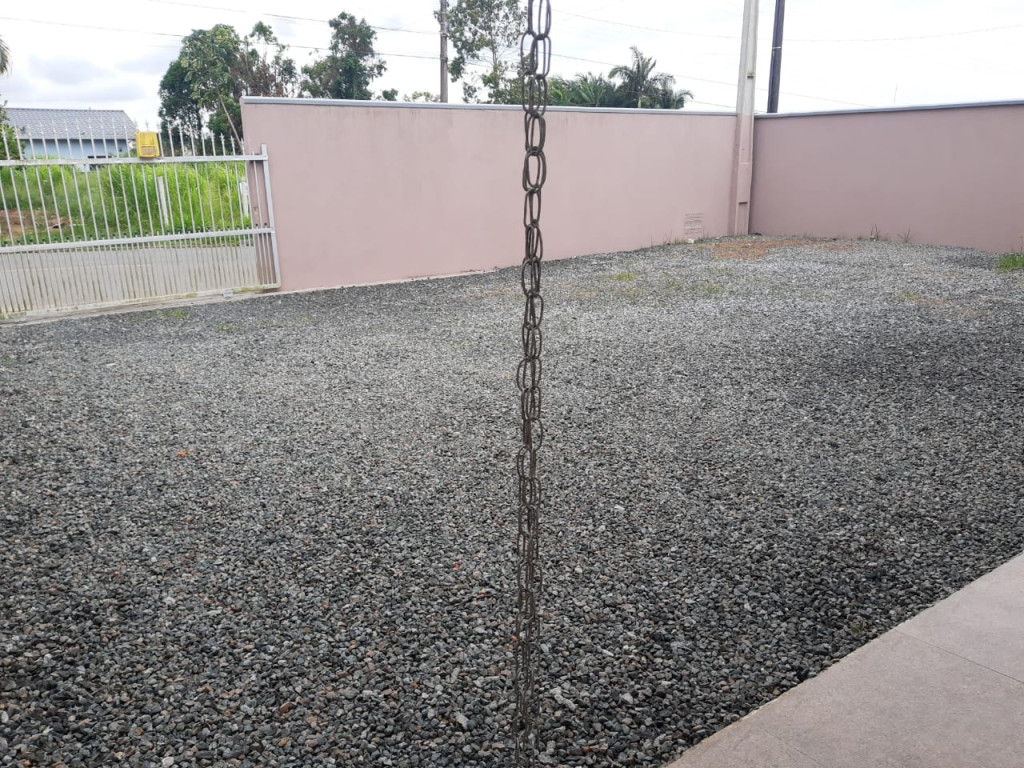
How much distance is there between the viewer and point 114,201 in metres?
7.95

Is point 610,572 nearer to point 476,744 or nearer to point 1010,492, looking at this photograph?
point 476,744

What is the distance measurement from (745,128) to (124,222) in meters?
9.72

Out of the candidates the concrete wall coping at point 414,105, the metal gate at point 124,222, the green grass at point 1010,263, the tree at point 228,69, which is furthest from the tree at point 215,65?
the green grass at point 1010,263

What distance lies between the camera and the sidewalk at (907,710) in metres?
1.95

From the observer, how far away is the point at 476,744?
2100mm

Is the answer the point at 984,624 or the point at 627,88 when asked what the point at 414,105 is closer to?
the point at 984,624

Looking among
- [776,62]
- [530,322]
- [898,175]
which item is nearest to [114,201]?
[530,322]

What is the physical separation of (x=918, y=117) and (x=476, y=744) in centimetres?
1245

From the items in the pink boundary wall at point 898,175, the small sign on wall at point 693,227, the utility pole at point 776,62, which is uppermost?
the utility pole at point 776,62

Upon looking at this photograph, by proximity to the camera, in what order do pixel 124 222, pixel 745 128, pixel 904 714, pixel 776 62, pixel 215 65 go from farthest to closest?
1. pixel 215 65
2. pixel 776 62
3. pixel 745 128
4. pixel 124 222
5. pixel 904 714

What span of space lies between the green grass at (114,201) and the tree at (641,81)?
2051 cm

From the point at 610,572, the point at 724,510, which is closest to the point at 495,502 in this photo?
the point at 610,572

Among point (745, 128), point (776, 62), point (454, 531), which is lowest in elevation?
point (454, 531)

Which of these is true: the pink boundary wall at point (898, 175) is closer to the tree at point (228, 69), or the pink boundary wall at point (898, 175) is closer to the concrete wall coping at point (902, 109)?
the concrete wall coping at point (902, 109)
